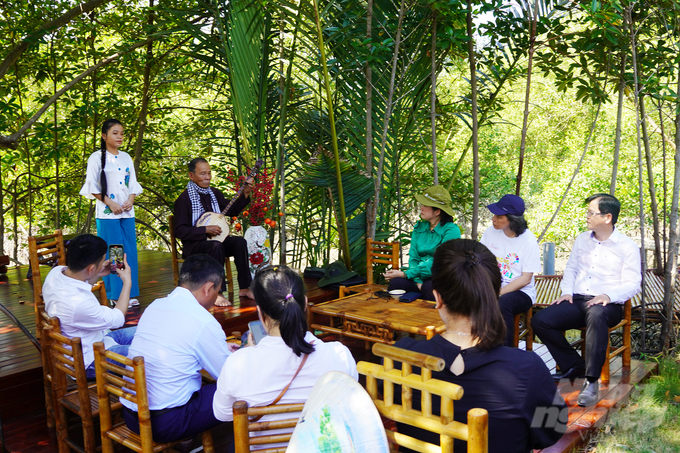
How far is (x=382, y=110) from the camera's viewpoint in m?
4.60

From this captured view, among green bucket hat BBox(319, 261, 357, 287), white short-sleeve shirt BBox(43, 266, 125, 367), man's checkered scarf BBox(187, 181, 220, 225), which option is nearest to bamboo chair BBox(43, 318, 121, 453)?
white short-sleeve shirt BBox(43, 266, 125, 367)

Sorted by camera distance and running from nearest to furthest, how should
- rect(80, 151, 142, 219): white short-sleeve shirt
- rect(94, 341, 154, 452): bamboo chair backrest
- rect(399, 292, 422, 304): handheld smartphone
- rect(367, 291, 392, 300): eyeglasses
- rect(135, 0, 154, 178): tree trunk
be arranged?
rect(94, 341, 154, 452): bamboo chair backrest, rect(399, 292, 422, 304): handheld smartphone, rect(367, 291, 392, 300): eyeglasses, rect(80, 151, 142, 219): white short-sleeve shirt, rect(135, 0, 154, 178): tree trunk

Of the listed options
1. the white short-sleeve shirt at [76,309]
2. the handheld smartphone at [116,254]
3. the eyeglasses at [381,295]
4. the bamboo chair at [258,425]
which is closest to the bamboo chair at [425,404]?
the bamboo chair at [258,425]

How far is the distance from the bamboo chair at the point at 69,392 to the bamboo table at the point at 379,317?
51.5 inches

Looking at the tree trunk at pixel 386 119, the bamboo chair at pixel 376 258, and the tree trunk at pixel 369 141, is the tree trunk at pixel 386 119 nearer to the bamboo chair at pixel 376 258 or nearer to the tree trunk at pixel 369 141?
the tree trunk at pixel 369 141

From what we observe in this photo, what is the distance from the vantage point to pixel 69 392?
8.34 feet

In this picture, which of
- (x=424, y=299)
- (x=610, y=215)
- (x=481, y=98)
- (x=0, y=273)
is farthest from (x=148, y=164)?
(x=610, y=215)

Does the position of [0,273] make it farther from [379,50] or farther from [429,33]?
[429,33]

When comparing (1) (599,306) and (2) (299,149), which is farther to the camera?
(2) (299,149)

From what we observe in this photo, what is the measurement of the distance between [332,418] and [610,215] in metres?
2.43

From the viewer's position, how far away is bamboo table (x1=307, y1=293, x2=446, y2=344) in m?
2.86

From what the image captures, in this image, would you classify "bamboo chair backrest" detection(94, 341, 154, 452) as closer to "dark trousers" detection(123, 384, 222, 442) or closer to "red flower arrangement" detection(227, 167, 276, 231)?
"dark trousers" detection(123, 384, 222, 442)

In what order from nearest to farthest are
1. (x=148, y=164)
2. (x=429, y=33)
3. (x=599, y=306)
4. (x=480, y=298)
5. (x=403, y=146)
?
(x=480, y=298), (x=599, y=306), (x=429, y=33), (x=403, y=146), (x=148, y=164)

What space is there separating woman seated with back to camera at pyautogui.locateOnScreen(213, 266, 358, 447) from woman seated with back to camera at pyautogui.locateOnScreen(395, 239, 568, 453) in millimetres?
311
